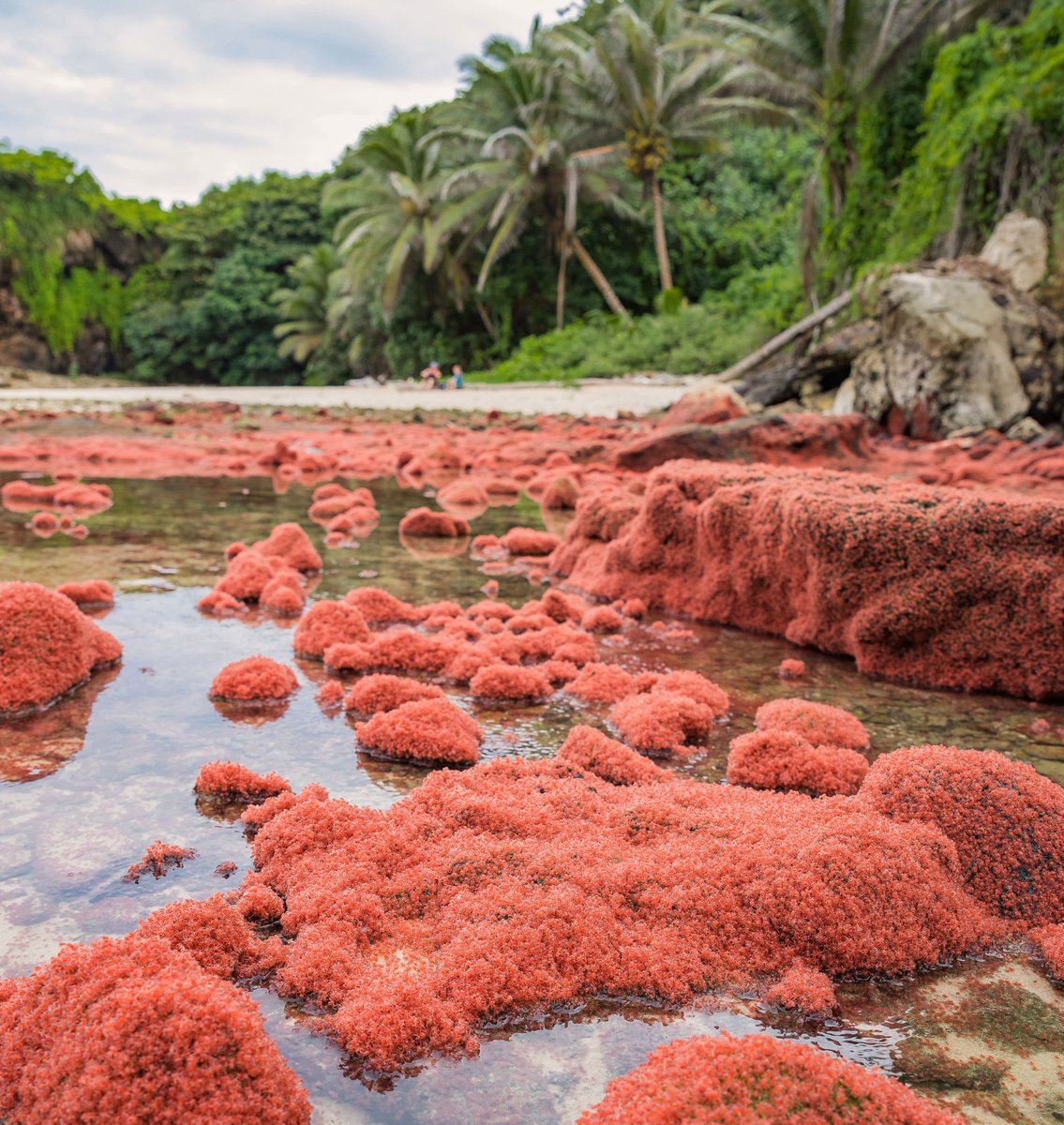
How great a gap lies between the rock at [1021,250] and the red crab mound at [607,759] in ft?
41.1

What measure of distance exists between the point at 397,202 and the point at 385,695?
33.0 meters

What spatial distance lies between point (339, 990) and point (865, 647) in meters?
3.15

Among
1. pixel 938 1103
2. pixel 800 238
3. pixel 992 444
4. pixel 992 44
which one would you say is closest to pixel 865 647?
pixel 938 1103

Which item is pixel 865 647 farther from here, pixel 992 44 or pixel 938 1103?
pixel 992 44

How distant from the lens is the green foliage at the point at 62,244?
131 feet

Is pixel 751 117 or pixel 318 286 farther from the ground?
pixel 751 117

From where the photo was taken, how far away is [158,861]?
2.53 meters

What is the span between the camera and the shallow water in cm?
185

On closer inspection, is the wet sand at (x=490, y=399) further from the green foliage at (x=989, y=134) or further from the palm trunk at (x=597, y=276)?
the green foliage at (x=989, y=134)

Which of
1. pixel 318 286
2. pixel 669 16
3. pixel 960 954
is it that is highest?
pixel 669 16

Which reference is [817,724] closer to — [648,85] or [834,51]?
[834,51]

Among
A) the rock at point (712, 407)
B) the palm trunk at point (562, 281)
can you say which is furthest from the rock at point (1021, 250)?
the palm trunk at point (562, 281)

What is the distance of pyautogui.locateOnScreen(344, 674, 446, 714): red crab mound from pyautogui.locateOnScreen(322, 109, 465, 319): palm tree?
29260 mm

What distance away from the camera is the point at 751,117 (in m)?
24.6
